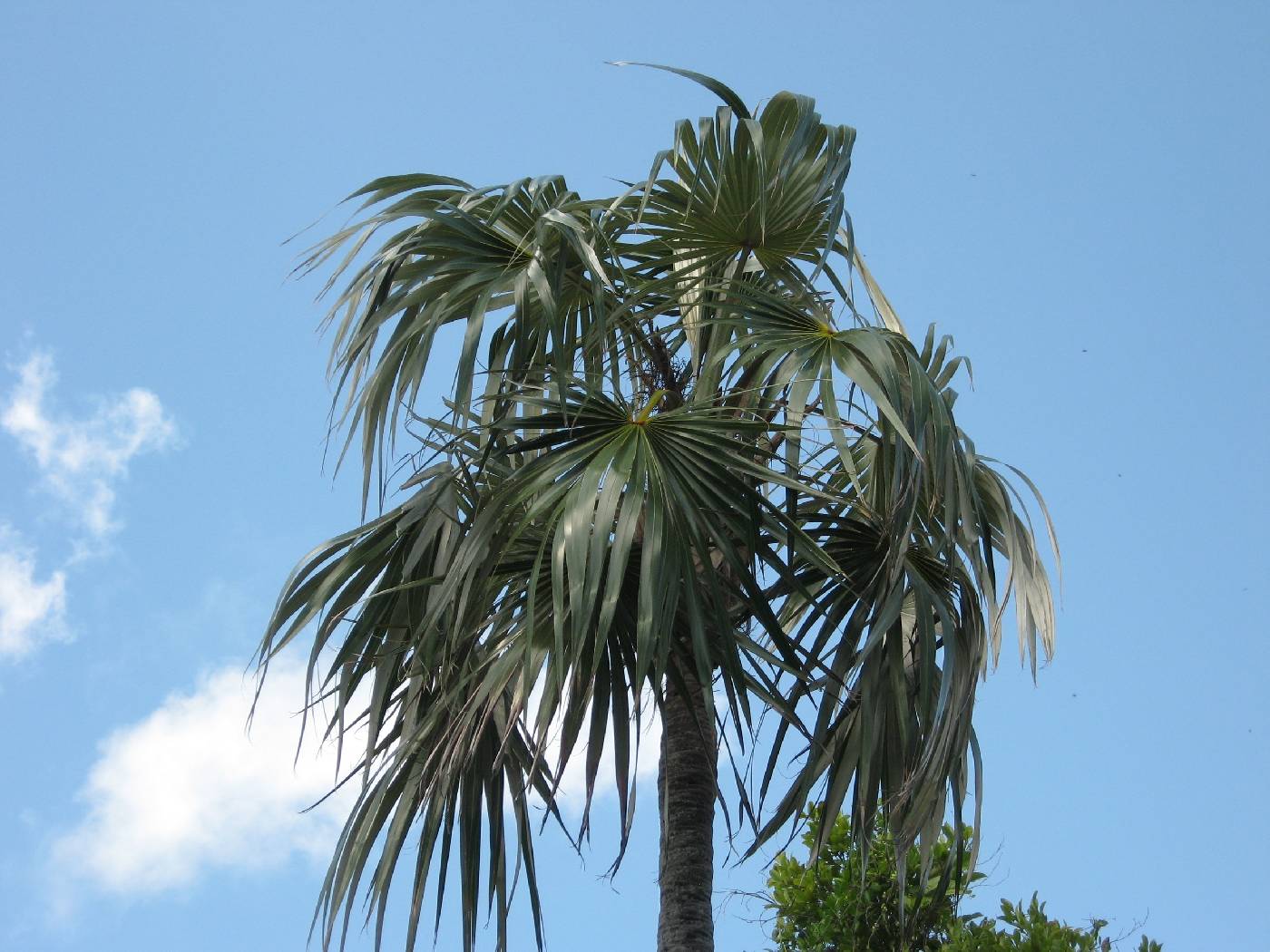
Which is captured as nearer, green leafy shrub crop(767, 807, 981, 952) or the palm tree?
the palm tree

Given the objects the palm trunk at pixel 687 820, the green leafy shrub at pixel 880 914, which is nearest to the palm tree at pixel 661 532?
the palm trunk at pixel 687 820

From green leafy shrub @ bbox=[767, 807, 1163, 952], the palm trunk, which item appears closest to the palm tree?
the palm trunk

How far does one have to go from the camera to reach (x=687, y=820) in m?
4.85

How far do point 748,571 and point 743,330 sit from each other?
1.08m

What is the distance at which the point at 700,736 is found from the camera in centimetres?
494

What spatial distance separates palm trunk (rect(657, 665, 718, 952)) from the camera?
4.71 meters

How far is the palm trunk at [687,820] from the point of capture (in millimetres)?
4711

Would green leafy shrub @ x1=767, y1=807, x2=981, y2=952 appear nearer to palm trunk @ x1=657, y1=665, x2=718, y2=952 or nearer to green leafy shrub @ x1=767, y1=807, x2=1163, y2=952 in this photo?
green leafy shrub @ x1=767, y1=807, x2=1163, y2=952

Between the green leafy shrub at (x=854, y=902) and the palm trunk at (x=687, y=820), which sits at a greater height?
the green leafy shrub at (x=854, y=902)

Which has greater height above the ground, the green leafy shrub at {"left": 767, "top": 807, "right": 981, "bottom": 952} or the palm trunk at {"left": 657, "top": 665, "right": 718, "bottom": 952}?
the green leafy shrub at {"left": 767, "top": 807, "right": 981, "bottom": 952}

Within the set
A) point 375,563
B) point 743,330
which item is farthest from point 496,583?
point 743,330

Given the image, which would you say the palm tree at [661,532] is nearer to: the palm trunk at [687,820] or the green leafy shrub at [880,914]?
the palm trunk at [687,820]

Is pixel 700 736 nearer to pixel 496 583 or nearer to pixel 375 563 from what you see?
pixel 496 583

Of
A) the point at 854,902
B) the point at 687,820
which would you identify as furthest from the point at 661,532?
the point at 854,902
